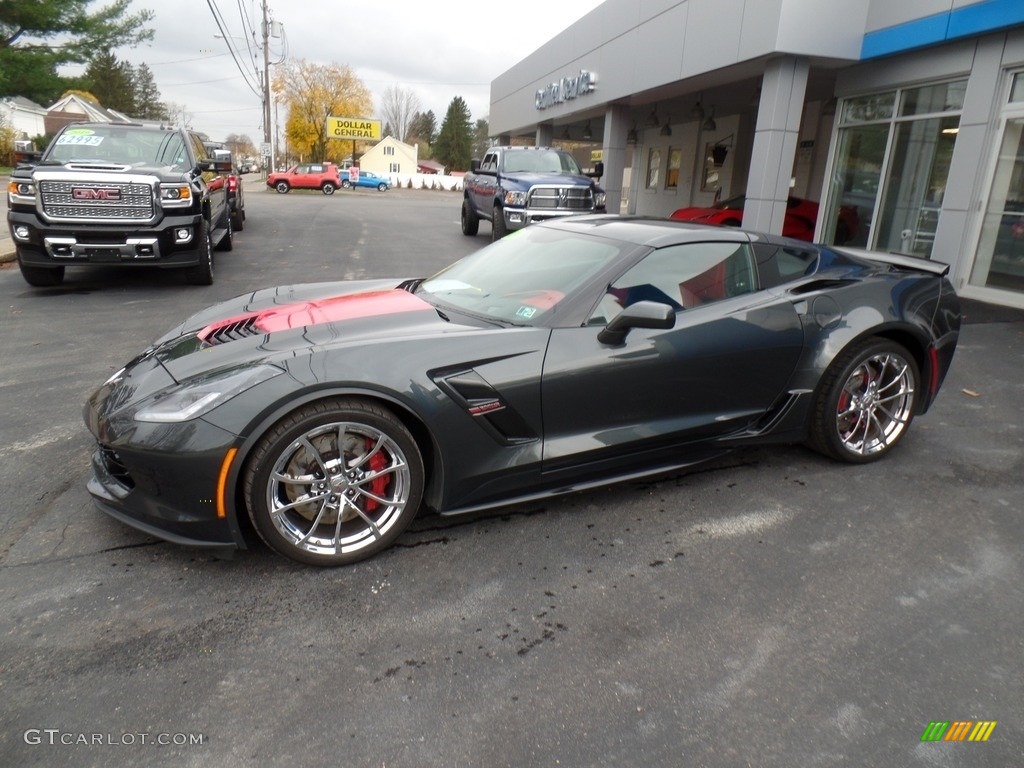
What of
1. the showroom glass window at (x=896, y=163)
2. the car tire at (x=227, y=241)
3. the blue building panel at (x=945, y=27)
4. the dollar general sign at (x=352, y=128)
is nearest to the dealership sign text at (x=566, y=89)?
the showroom glass window at (x=896, y=163)

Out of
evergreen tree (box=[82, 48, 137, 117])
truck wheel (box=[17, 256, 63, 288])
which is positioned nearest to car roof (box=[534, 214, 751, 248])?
truck wheel (box=[17, 256, 63, 288])

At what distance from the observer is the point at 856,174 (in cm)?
1159

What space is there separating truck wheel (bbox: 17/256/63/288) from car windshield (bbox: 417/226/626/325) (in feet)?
22.8

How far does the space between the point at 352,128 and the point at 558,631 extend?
234ft

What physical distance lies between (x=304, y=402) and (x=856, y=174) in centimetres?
1165

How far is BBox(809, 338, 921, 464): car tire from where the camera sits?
3.86 m

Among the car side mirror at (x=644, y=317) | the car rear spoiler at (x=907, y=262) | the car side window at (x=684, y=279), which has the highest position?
the car rear spoiler at (x=907, y=262)

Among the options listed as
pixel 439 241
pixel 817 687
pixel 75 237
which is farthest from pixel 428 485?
pixel 439 241

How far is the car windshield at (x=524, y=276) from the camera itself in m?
3.36

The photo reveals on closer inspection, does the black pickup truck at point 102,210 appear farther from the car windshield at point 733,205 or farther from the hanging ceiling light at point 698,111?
the hanging ceiling light at point 698,111

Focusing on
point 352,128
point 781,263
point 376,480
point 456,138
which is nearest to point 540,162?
point 781,263

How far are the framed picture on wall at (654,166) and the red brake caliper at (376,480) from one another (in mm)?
23026

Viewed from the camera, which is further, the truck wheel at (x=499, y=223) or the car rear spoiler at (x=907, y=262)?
the truck wheel at (x=499, y=223)

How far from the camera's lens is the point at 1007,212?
29.1 feet
